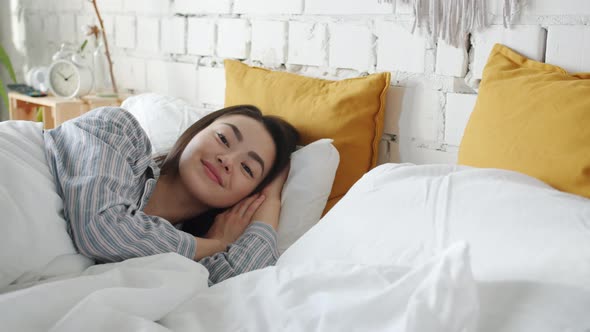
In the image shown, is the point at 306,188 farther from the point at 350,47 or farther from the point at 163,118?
the point at 163,118

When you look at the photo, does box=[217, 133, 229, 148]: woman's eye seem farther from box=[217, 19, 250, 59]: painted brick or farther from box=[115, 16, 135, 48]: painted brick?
box=[115, 16, 135, 48]: painted brick

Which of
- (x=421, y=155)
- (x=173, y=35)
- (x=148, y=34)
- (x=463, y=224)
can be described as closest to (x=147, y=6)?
(x=148, y=34)

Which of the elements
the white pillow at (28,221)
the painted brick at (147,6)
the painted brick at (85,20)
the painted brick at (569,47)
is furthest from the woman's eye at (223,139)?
the painted brick at (85,20)

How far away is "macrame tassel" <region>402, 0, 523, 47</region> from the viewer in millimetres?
1488

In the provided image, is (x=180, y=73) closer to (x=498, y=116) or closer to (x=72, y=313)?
(x=498, y=116)

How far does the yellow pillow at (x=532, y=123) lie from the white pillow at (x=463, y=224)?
87 millimetres

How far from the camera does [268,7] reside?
204 centimetres

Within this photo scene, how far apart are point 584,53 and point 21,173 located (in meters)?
1.17

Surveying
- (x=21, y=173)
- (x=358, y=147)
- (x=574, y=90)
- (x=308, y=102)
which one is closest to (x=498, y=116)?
(x=574, y=90)

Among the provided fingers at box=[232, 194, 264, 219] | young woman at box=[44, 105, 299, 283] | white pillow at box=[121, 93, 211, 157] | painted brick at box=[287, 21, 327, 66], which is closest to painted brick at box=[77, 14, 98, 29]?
white pillow at box=[121, 93, 211, 157]

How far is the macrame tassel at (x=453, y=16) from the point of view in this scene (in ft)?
4.88

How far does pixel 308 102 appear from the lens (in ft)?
5.65

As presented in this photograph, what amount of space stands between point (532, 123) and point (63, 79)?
2.00 m

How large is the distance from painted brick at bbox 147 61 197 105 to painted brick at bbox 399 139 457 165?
3.14 ft
